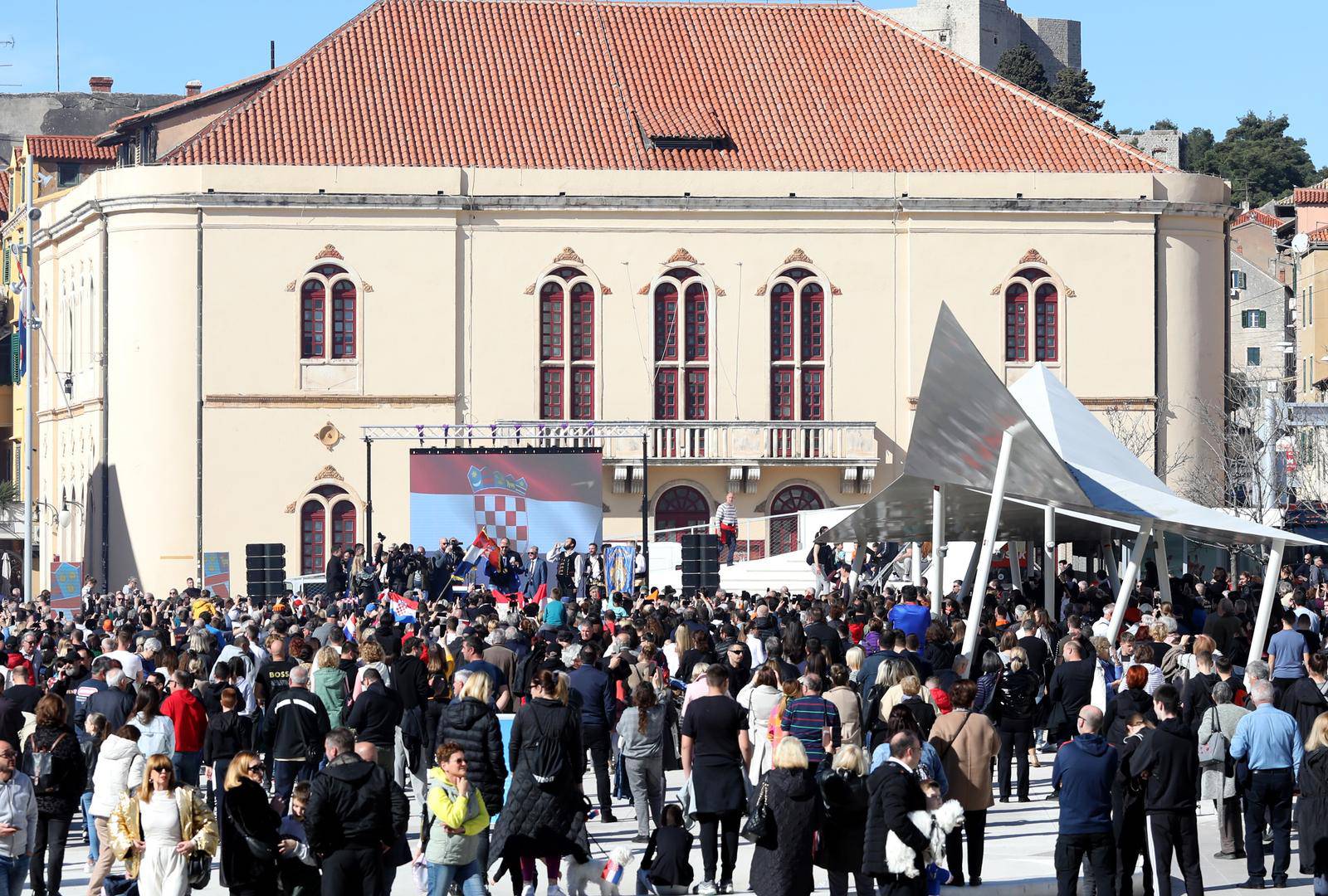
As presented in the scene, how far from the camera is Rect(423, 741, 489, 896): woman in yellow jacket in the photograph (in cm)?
1345

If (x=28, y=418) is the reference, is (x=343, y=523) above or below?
below

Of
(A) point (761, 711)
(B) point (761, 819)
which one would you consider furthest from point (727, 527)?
(B) point (761, 819)

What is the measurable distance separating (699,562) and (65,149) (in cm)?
3714

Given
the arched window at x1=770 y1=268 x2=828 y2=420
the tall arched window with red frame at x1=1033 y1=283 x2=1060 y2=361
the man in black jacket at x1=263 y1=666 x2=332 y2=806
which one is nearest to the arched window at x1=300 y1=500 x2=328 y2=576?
the arched window at x1=770 y1=268 x2=828 y2=420

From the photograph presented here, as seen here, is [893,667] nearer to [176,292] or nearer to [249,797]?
[249,797]

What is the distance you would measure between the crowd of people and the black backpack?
2 centimetres

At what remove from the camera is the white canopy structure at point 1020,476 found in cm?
2520

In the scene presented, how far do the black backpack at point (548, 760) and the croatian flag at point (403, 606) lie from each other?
14.2 metres

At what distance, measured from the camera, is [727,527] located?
45.2 metres

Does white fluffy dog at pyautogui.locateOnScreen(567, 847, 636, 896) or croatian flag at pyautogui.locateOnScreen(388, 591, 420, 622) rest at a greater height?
croatian flag at pyautogui.locateOnScreen(388, 591, 420, 622)

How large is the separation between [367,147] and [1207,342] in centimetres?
1989

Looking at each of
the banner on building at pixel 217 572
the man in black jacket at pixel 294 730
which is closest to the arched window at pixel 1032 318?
the banner on building at pixel 217 572

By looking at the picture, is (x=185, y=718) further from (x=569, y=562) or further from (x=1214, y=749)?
(x=569, y=562)

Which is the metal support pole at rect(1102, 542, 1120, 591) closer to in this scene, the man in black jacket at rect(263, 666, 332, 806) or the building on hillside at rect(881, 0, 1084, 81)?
the man in black jacket at rect(263, 666, 332, 806)
